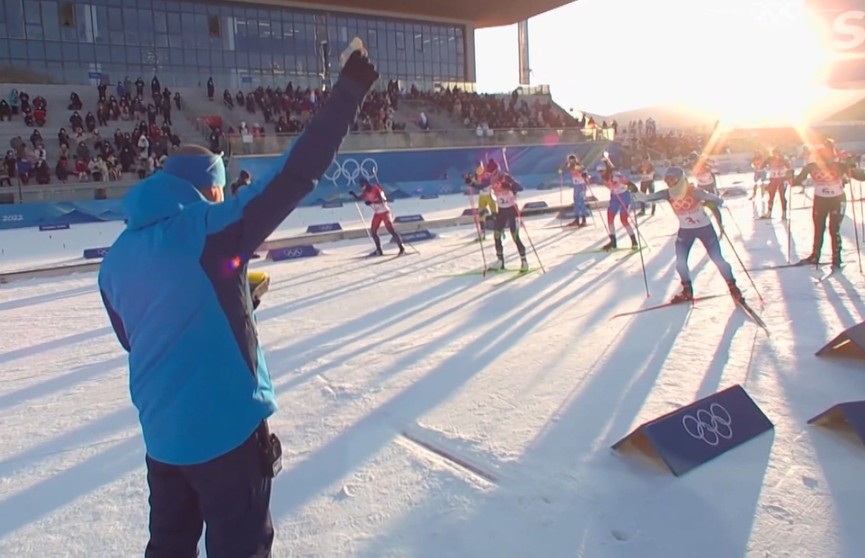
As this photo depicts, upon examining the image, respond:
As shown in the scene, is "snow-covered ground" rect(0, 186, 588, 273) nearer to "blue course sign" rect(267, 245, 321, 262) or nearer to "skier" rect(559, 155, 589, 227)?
"blue course sign" rect(267, 245, 321, 262)

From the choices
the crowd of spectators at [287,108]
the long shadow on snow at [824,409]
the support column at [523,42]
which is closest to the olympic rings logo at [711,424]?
the long shadow on snow at [824,409]

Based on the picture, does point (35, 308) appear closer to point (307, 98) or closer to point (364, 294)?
point (364, 294)

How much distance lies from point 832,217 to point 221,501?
9.85 metres

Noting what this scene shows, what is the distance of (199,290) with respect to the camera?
1.97m

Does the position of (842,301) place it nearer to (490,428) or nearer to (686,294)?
(686,294)

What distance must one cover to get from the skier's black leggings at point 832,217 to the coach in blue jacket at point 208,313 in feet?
31.0

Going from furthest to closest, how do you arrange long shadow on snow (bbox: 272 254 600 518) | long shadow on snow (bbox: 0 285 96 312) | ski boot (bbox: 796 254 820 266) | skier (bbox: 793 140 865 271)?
1. long shadow on snow (bbox: 0 285 96 312)
2. ski boot (bbox: 796 254 820 266)
3. skier (bbox: 793 140 865 271)
4. long shadow on snow (bbox: 272 254 600 518)

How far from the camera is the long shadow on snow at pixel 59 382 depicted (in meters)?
5.81

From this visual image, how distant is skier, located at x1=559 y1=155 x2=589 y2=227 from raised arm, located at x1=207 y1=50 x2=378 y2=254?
14506 mm

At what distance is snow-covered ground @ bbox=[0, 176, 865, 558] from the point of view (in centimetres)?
331

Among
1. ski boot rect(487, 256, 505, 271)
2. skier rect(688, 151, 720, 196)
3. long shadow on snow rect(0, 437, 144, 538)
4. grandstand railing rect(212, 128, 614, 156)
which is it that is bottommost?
long shadow on snow rect(0, 437, 144, 538)

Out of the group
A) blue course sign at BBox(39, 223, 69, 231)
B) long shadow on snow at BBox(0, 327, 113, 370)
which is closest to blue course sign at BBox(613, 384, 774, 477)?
long shadow on snow at BBox(0, 327, 113, 370)

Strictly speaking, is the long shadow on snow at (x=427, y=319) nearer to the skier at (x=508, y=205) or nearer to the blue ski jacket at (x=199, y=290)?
the skier at (x=508, y=205)

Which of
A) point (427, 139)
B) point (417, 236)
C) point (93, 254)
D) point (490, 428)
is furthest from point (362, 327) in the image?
point (427, 139)
